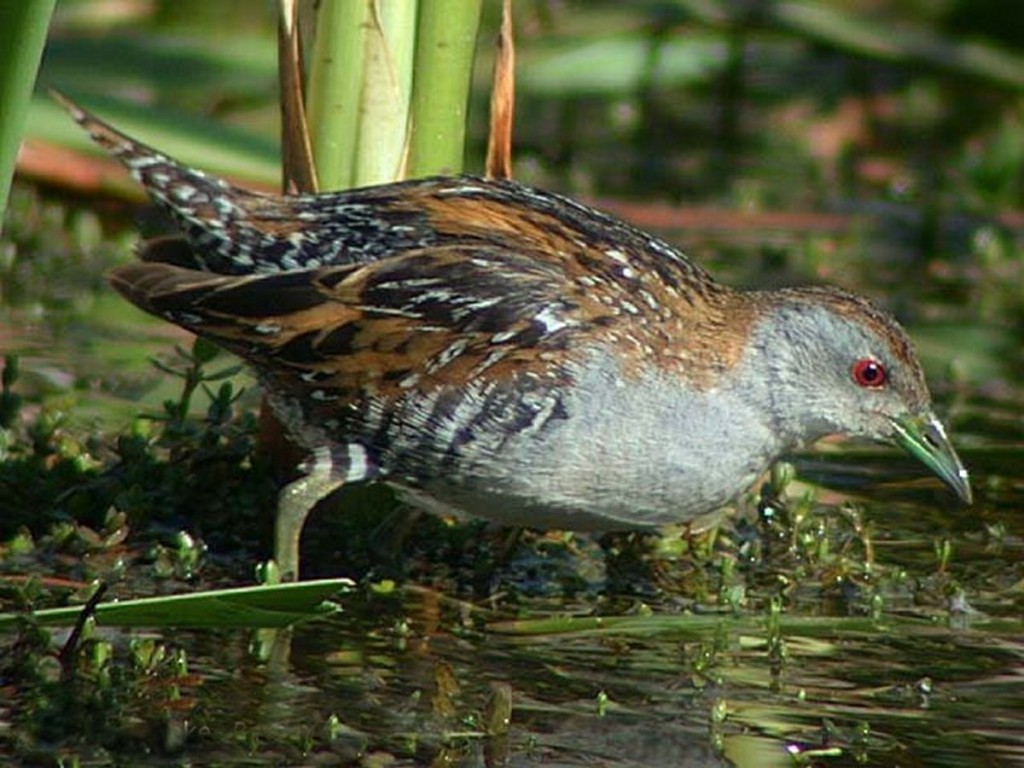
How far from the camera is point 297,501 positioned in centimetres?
537

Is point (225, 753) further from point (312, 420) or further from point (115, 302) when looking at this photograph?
point (115, 302)

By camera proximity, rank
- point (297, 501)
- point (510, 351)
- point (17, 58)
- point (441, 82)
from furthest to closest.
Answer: point (441, 82) → point (297, 501) → point (510, 351) → point (17, 58)

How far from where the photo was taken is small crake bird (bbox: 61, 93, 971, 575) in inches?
205

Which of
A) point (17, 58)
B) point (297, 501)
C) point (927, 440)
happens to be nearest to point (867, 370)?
point (927, 440)

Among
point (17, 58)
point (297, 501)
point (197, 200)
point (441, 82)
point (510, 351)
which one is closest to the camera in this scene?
point (17, 58)

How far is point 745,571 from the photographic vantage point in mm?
5844

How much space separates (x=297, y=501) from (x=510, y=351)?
0.58 metres

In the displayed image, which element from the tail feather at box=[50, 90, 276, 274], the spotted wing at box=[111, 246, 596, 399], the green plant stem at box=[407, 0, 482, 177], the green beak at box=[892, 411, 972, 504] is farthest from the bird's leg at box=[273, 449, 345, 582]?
the green beak at box=[892, 411, 972, 504]

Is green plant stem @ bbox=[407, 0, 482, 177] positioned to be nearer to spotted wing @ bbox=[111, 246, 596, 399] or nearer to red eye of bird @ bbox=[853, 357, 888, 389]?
spotted wing @ bbox=[111, 246, 596, 399]

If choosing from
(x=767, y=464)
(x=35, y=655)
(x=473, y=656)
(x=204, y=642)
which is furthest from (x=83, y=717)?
(x=767, y=464)

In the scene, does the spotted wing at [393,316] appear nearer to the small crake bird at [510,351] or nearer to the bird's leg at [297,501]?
the small crake bird at [510,351]

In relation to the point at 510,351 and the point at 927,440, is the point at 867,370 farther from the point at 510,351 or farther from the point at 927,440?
the point at 510,351

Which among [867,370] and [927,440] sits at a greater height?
[867,370]

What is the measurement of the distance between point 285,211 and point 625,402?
907mm
